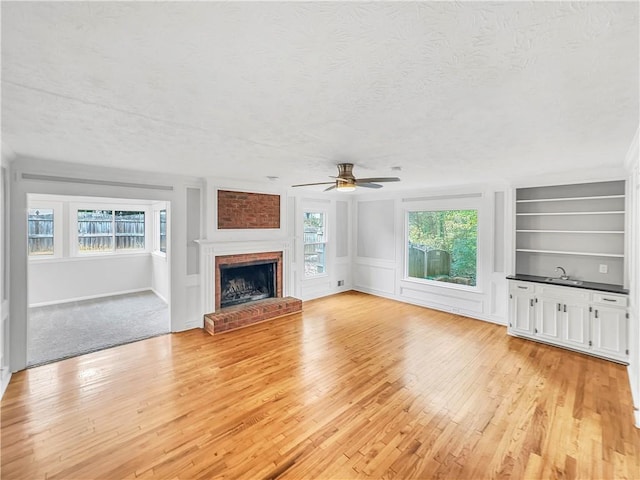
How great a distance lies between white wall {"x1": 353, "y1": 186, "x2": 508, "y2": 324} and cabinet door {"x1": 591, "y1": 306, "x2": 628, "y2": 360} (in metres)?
1.29

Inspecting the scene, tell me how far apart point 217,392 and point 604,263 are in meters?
5.31

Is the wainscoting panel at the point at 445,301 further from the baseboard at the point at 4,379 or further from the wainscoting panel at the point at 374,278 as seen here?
the baseboard at the point at 4,379

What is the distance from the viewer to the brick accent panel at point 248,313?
180 inches

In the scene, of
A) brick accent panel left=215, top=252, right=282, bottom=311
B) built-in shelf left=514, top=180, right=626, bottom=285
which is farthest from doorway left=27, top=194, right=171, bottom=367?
built-in shelf left=514, top=180, right=626, bottom=285

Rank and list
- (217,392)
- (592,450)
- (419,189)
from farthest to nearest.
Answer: (419,189), (217,392), (592,450)

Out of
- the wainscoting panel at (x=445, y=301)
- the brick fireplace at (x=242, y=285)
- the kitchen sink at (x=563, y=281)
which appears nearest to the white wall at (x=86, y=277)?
the brick fireplace at (x=242, y=285)

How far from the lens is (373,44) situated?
4.02 feet

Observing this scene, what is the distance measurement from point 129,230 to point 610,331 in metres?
9.13

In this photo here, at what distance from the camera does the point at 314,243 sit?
6715 millimetres

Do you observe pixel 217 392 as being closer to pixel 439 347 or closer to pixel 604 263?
pixel 439 347

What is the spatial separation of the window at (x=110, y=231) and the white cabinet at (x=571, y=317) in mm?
8061

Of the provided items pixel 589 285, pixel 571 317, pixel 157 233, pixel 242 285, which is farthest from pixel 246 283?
pixel 589 285

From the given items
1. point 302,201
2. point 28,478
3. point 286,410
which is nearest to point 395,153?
point 286,410

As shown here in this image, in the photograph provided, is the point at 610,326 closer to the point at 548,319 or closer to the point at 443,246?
the point at 548,319
